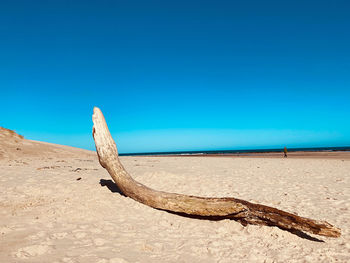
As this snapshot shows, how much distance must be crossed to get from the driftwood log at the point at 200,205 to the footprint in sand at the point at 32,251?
2414mm

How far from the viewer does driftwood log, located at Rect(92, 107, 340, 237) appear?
3784mm

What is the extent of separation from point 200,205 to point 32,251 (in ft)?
9.48

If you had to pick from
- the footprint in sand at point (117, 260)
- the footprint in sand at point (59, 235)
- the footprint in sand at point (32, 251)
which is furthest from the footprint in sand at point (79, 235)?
the footprint in sand at point (117, 260)

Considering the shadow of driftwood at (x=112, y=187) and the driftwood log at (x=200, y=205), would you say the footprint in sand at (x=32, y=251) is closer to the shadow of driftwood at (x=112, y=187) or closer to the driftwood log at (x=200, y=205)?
the driftwood log at (x=200, y=205)

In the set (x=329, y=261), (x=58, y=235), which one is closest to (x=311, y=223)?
(x=329, y=261)

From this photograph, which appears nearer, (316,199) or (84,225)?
(84,225)

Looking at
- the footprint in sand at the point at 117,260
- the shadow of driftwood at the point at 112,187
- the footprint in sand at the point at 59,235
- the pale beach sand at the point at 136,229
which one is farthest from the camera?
the shadow of driftwood at the point at 112,187

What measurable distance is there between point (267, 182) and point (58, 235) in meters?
7.14

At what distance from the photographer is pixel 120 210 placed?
16.8 feet

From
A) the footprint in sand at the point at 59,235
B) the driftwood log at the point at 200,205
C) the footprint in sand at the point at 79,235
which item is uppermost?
the driftwood log at the point at 200,205

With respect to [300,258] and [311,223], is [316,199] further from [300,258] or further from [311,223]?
[300,258]

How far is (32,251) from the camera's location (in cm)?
304

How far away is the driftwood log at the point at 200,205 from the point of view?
378 cm

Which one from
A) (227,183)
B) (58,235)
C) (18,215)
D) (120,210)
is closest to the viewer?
(58,235)
